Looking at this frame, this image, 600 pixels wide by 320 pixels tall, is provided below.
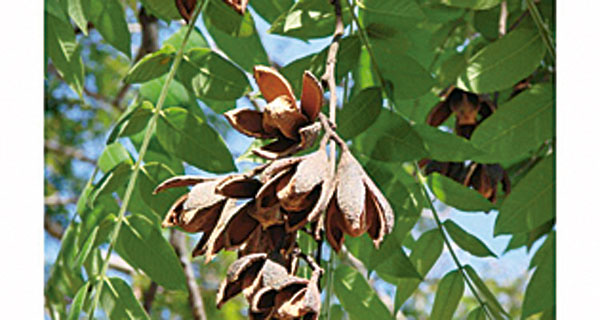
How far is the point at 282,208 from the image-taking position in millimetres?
471

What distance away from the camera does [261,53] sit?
86 cm

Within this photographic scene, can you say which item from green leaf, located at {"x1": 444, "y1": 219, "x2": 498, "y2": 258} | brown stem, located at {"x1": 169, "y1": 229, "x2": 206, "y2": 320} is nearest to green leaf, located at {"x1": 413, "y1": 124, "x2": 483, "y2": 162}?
green leaf, located at {"x1": 444, "y1": 219, "x2": 498, "y2": 258}

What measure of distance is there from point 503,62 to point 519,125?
0.07 metres

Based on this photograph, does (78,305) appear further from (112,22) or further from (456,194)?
(456,194)

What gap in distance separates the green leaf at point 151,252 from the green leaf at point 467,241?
323 mm

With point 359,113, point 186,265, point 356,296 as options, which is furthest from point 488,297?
point 186,265

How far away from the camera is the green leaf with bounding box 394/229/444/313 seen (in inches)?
35.4

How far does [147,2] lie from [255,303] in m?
0.45

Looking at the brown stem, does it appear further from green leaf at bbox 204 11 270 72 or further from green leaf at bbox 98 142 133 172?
green leaf at bbox 204 11 270 72

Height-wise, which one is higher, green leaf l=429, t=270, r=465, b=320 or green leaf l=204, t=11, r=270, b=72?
green leaf l=204, t=11, r=270, b=72

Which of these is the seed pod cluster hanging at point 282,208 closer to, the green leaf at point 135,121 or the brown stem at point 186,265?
the green leaf at point 135,121

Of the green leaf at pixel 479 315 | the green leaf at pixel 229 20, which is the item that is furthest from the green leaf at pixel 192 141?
the green leaf at pixel 479 315

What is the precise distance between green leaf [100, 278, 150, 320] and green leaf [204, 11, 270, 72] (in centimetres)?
28
